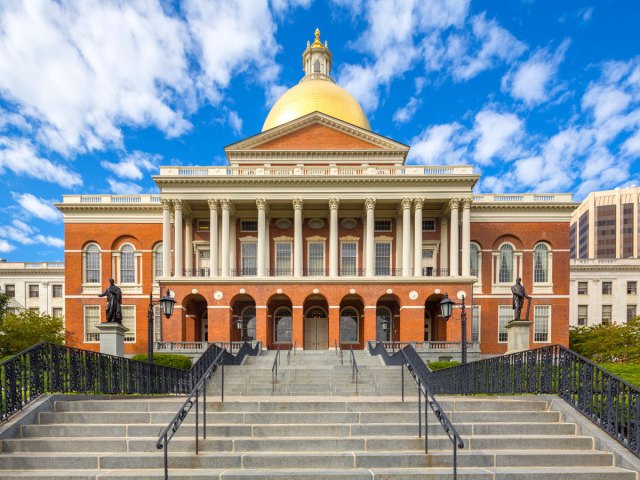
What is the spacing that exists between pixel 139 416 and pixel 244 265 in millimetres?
25650

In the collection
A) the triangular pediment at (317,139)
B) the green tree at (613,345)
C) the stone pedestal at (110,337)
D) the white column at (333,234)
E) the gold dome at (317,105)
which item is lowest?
the green tree at (613,345)

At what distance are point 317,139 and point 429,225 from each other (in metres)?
11.9

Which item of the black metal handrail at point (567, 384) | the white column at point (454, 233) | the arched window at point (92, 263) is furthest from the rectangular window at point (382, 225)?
the arched window at point (92, 263)

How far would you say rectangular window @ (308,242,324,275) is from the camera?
3397 centimetres

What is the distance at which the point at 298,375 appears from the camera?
58.7 ft

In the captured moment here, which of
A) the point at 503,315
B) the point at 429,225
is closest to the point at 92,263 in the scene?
the point at 429,225

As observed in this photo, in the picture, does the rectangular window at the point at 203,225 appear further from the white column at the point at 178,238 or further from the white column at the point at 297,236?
the white column at the point at 297,236

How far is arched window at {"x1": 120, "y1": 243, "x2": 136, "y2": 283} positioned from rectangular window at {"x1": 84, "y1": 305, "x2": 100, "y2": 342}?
312 centimetres

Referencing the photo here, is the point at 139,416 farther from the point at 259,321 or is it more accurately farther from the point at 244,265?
the point at 244,265

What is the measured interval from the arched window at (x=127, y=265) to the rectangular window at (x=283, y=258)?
40.3 ft

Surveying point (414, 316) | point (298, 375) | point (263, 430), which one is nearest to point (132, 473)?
point (263, 430)

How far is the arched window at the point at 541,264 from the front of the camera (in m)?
34.1

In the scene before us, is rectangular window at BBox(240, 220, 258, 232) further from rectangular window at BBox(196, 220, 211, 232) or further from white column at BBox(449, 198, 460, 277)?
white column at BBox(449, 198, 460, 277)

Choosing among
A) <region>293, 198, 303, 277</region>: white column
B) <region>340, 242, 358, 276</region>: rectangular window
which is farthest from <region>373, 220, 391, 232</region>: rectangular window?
<region>293, 198, 303, 277</region>: white column
